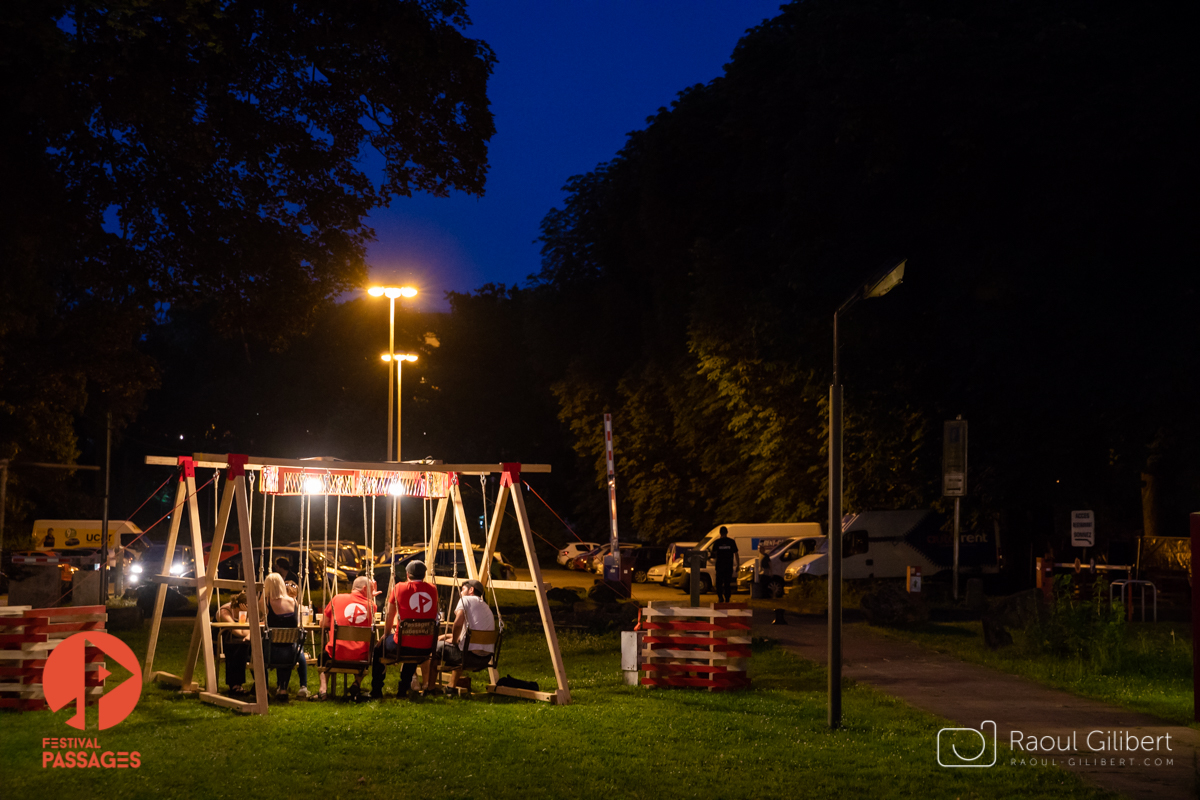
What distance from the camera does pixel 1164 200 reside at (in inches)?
1035

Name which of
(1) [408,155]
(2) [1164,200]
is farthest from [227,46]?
(2) [1164,200]

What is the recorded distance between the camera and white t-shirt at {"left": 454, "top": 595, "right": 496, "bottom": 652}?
44.1 feet

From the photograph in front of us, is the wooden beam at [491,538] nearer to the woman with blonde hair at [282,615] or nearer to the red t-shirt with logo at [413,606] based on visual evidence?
the red t-shirt with logo at [413,606]

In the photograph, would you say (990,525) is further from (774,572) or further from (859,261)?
(859,261)

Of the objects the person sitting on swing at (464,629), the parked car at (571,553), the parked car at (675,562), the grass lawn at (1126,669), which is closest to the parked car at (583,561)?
the parked car at (571,553)

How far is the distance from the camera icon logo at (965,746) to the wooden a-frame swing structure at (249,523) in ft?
13.4

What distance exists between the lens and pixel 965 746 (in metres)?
10.9

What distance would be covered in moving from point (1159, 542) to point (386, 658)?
21.3 meters

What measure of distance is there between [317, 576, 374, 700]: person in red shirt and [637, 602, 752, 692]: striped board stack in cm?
347

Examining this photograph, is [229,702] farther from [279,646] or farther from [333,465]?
[333,465]

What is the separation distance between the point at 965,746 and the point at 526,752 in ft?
12.8

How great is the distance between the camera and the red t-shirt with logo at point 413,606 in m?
13.2

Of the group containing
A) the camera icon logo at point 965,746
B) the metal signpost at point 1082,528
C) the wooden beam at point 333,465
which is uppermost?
the wooden beam at point 333,465

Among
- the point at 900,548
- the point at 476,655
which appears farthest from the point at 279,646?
the point at 900,548
